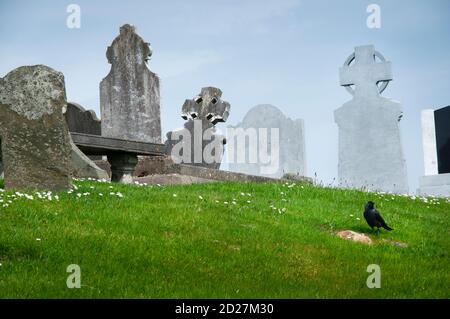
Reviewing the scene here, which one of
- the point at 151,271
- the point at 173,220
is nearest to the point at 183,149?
the point at 173,220

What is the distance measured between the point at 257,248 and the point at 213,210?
218 centimetres

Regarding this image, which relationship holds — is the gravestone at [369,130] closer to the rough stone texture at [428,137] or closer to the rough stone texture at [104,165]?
the rough stone texture at [428,137]

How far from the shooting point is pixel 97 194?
38.8ft

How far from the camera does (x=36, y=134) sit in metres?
11.8

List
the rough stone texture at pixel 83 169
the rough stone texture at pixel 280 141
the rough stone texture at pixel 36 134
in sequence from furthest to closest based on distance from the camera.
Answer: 1. the rough stone texture at pixel 280 141
2. the rough stone texture at pixel 83 169
3. the rough stone texture at pixel 36 134

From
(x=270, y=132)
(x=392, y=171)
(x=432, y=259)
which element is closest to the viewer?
(x=432, y=259)

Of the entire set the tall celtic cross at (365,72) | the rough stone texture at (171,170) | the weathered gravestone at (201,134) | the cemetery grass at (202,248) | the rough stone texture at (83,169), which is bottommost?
the cemetery grass at (202,248)

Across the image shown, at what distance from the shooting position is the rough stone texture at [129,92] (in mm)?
20859

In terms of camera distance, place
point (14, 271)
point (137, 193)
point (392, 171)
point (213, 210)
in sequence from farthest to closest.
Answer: point (392, 171) → point (137, 193) → point (213, 210) → point (14, 271)

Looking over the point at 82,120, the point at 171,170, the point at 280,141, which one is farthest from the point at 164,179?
the point at 280,141

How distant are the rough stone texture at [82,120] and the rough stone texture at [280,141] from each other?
715 centimetres

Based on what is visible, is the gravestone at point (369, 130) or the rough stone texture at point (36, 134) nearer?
the rough stone texture at point (36, 134)

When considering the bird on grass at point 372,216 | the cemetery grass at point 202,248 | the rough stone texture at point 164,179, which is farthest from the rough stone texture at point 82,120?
the bird on grass at point 372,216

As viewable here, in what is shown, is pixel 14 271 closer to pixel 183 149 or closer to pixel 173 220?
pixel 173 220
